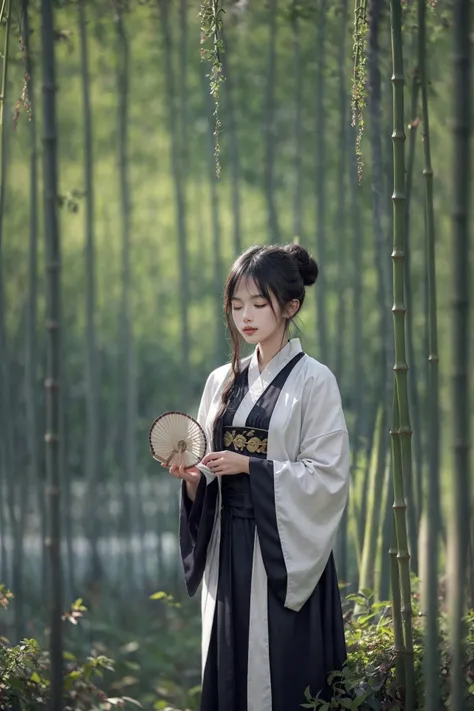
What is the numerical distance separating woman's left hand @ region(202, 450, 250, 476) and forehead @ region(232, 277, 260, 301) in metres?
0.40

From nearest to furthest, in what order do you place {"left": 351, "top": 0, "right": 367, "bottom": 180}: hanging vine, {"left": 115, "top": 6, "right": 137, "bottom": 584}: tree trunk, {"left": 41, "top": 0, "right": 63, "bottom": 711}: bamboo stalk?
{"left": 41, "top": 0, "right": 63, "bottom": 711}: bamboo stalk < {"left": 351, "top": 0, "right": 367, "bottom": 180}: hanging vine < {"left": 115, "top": 6, "right": 137, "bottom": 584}: tree trunk

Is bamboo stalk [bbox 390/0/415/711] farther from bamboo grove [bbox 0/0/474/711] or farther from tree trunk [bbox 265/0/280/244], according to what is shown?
tree trunk [bbox 265/0/280/244]

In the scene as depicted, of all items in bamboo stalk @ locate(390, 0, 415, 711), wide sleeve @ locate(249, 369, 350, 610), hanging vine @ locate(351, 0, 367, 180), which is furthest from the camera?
wide sleeve @ locate(249, 369, 350, 610)

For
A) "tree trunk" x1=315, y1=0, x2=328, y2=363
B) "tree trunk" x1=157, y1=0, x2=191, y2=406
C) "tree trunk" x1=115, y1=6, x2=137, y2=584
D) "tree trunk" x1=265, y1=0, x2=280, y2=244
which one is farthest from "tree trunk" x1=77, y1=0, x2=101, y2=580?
"tree trunk" x1=315, y1=0, x2=328, y2=363

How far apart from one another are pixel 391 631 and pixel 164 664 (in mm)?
2462

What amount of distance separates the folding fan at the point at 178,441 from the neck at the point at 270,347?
29 centimetres

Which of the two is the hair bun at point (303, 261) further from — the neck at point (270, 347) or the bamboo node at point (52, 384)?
the bamboo node at point (52, 384)

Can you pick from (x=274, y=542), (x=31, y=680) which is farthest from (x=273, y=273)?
(x=31, y=680)

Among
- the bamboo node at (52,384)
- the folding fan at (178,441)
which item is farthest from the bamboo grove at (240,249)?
the folding fan at (178,441)

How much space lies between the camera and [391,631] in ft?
9.76

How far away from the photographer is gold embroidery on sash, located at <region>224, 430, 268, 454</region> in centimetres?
281

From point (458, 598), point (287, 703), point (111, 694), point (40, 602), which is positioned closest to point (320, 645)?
point (287, 703)

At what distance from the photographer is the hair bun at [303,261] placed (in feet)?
9.48

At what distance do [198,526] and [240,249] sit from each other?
232 centimetres
